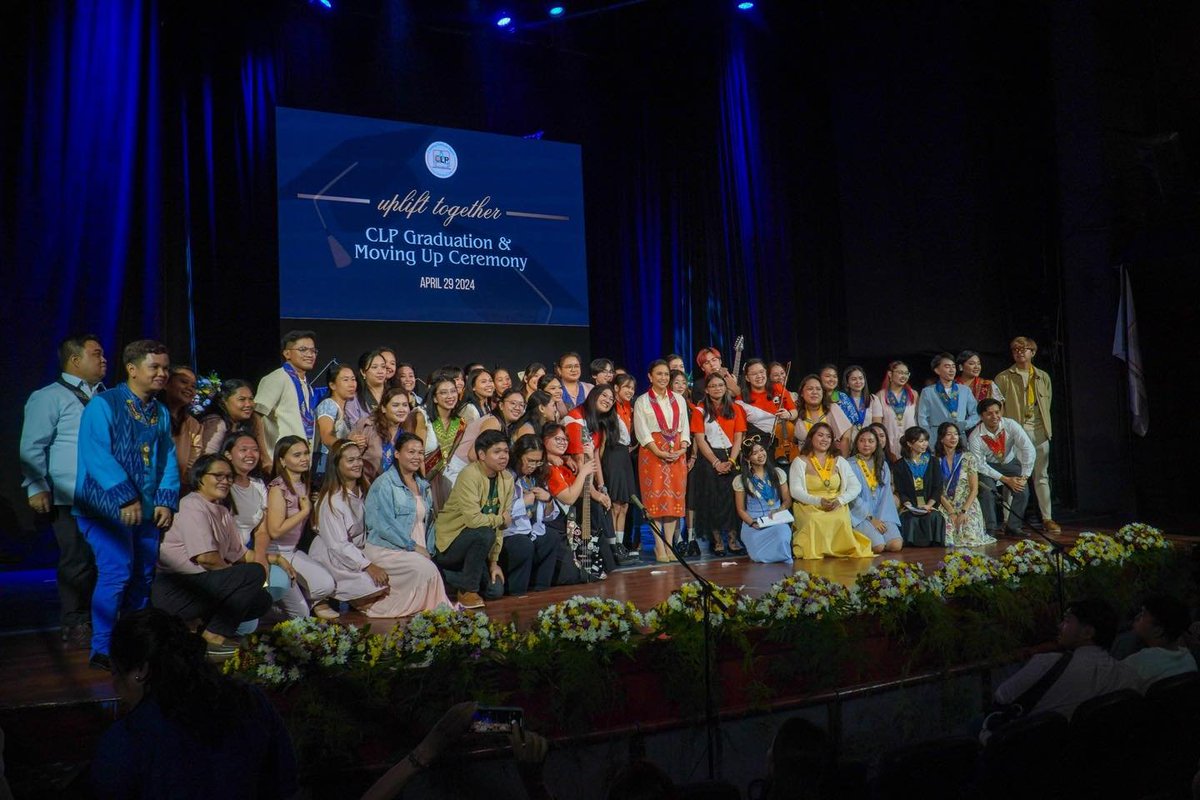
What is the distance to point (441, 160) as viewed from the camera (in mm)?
8828

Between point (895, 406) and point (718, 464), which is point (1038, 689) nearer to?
point (718, 464)

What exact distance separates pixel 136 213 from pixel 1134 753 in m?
6.77

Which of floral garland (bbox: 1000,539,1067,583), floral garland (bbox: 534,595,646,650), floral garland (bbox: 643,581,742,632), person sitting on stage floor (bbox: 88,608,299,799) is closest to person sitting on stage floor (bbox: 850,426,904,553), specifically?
floral garland (bbox: 1000,539,1067,583)

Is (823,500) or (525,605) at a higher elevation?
(823,500)

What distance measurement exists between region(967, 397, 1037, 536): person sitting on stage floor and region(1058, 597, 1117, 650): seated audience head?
4785 millimetres

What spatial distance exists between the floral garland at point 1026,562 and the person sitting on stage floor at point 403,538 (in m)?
2.94

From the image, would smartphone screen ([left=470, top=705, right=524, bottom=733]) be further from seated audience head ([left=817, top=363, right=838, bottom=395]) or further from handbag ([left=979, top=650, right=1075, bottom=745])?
seated audience head ([left=817, top=363, right=838, bottom=395])

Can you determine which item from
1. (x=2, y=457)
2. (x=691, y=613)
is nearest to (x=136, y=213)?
(x=2, y=457)

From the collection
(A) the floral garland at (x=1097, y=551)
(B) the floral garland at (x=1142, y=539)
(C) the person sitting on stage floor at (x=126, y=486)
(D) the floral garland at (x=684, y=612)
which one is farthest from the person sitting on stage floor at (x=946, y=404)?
(C) the person sitting on stage floor at (x=126, y=486)

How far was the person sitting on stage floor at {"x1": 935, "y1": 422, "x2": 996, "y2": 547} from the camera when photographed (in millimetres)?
8094

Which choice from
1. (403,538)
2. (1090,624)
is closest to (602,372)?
(403,538)

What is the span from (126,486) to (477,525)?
2066 millimetres

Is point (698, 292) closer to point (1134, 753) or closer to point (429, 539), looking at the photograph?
point (429, 539)

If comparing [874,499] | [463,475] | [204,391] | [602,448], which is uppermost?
[204,391]
